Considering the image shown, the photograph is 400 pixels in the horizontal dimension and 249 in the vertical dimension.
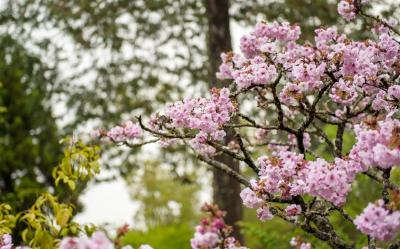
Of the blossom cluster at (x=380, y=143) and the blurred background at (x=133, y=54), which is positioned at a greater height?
the blurred background at (x=133, y=54)

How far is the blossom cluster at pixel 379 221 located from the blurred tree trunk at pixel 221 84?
16.9 ft

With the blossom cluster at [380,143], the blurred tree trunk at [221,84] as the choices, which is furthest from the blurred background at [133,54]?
the blossom cluster at [380,143]

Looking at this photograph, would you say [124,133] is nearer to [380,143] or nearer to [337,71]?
[337,71]

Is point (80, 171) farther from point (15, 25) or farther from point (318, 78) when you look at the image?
point (15, 25)

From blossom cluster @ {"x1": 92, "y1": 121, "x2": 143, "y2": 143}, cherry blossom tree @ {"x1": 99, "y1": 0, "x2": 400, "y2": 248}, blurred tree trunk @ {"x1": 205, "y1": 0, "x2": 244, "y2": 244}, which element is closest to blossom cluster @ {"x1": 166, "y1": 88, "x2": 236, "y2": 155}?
cherry blossom tree @ {"x1": 99, "y1": 0, "x2": 400, "y2": 248}

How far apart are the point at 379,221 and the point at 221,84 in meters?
5.50

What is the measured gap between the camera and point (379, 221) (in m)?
2.38

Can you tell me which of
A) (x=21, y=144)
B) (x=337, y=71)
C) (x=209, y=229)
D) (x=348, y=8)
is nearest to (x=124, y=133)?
(x=337, y=71)

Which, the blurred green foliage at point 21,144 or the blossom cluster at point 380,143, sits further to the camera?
the blurred green foliage at point 21,144

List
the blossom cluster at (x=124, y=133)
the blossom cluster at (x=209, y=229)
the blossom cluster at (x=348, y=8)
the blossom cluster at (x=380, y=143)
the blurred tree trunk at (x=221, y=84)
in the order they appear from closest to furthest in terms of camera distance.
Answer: the blossom cluster at (x=209, y=229) → the blossom cluster at (x=380, y=143) → the blossom cluster at (x=348, y=8) → the blossom cluster at (x=124, y=133) → the blurred tree trunk at (x=221, y=84)

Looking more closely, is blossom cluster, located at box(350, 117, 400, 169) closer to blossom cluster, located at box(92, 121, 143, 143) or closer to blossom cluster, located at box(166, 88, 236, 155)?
blossom cluster, located at box(166, 88, 236, 155)

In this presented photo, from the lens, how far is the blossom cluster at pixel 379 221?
7.78 ft

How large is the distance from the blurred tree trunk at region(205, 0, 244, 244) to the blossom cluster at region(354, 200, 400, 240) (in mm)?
5138

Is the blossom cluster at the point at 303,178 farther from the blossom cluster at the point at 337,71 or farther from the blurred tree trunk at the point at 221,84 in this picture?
the blurred tree trunk at the point at 221,84
